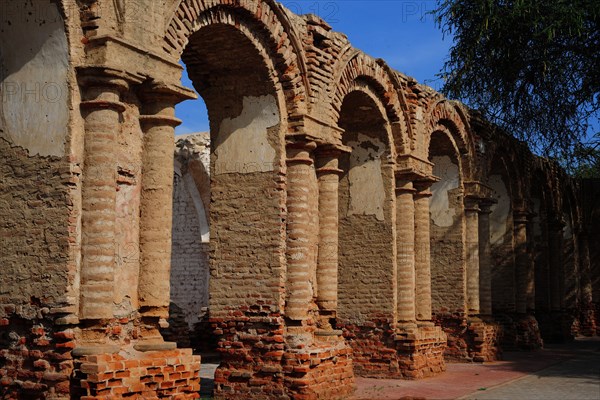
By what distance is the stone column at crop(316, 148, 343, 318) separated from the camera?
10.9 meters

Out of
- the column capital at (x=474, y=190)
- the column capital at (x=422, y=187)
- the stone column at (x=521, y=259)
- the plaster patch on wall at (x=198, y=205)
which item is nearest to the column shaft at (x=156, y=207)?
the column capital at (x=422, y=187)

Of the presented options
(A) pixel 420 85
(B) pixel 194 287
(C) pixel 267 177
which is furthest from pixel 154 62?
(B) pixel 194 287

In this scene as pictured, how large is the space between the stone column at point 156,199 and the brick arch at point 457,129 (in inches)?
304

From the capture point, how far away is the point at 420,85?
14.4 m

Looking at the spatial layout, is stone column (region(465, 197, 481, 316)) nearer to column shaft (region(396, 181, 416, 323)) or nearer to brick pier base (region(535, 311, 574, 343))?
column shaft (region(396, 181, 416, 323))

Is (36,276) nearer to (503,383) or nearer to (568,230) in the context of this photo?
(503,383)

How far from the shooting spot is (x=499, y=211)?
19.4 metres

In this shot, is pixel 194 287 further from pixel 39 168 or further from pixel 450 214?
pixel 39 168

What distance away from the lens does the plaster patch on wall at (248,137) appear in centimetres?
1033

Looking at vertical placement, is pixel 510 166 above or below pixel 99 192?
above

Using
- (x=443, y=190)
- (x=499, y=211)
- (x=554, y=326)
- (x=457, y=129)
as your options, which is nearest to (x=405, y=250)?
(x=443, y=190)

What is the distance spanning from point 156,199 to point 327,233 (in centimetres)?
381

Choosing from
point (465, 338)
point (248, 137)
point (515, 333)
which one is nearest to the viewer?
point (248, 137)

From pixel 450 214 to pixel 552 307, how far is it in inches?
343
